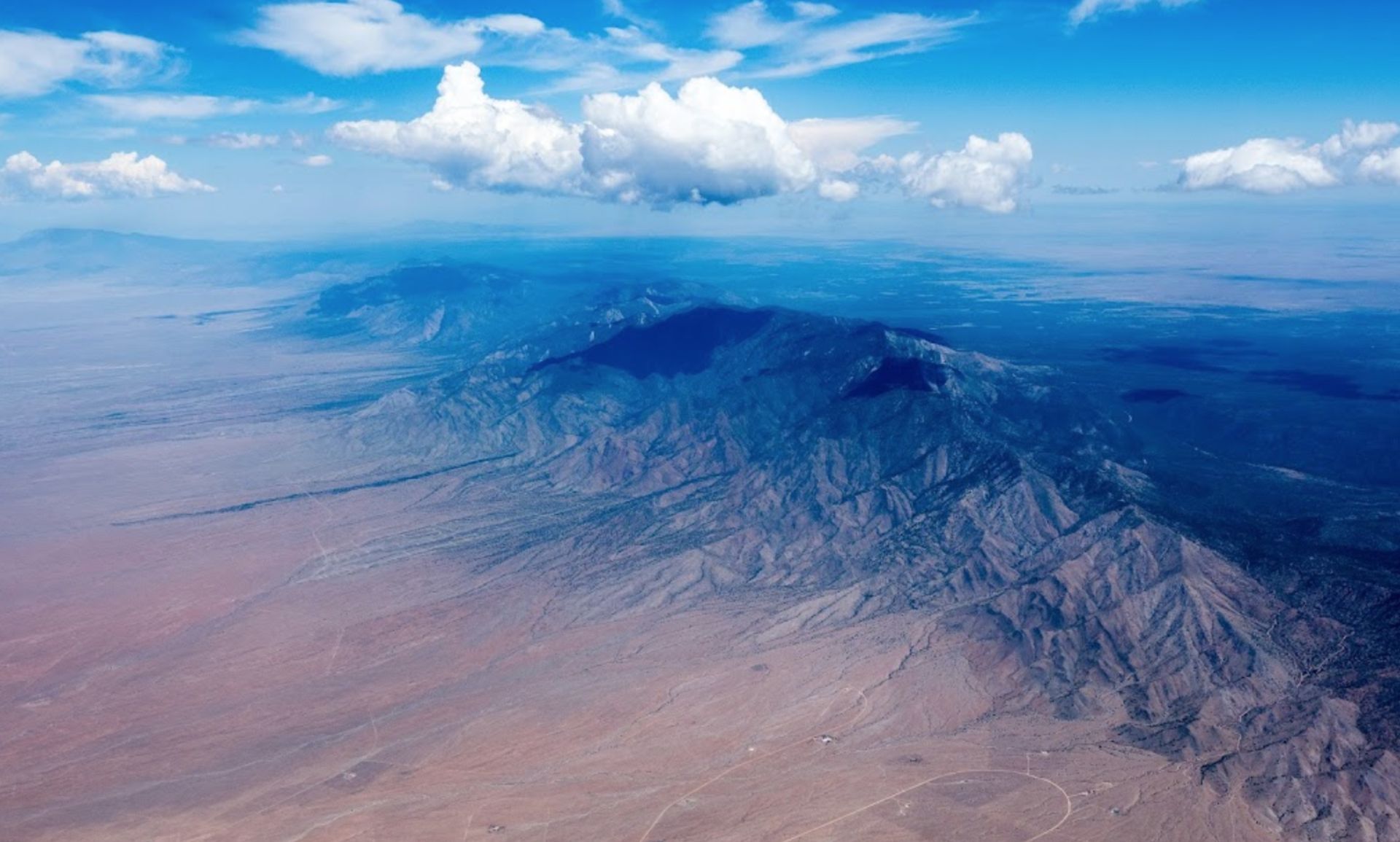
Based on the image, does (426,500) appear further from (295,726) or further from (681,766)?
(681,766)

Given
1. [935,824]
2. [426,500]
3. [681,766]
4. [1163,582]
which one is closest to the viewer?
[935,824]

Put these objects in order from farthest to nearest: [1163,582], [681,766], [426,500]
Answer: [426,500], [1163,582], [681,766]

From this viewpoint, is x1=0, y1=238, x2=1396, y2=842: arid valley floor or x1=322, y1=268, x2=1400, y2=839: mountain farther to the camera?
x1=322, y1=268, x2=1400, y2=839: mountain

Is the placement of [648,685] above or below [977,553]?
below

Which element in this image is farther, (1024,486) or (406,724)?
(1024,486)

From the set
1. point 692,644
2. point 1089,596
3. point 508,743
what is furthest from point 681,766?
point 1089,596

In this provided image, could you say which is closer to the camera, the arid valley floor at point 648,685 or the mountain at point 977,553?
the arid valley floor at point 648,685

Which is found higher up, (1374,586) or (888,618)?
(1374,586)

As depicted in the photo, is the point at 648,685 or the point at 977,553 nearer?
the point at 648,685
